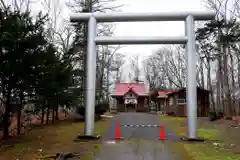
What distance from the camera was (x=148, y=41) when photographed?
12555 mm

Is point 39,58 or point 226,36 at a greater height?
point 226,36

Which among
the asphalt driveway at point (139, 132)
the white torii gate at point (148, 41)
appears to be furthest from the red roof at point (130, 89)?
the white torii gate at point (148, 41)

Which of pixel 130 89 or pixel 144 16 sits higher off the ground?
pixel 144 16

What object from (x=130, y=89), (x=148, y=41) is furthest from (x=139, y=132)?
(x=130, y=89)

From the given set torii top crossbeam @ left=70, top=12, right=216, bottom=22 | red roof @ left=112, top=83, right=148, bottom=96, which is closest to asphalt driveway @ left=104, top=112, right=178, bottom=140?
torii top crossbeam @ left=70, top=12, right=216, bottom=22

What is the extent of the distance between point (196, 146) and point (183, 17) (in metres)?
5.84

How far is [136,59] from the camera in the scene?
60188 mm

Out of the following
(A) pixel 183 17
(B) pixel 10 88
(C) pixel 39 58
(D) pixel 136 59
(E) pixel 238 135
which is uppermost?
(D) pixel 136 59

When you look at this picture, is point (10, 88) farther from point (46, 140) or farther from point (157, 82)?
point (157, 82)

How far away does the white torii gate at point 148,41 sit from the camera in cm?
1187

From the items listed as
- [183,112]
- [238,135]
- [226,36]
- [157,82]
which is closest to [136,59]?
[157,82]

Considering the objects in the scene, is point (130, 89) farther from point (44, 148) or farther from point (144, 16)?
point (44, 148)

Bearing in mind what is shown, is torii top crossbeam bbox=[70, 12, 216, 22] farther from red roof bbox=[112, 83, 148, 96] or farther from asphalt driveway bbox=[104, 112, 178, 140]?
red roof bbox=[112, 83, 148, 96]

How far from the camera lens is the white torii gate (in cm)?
1187
